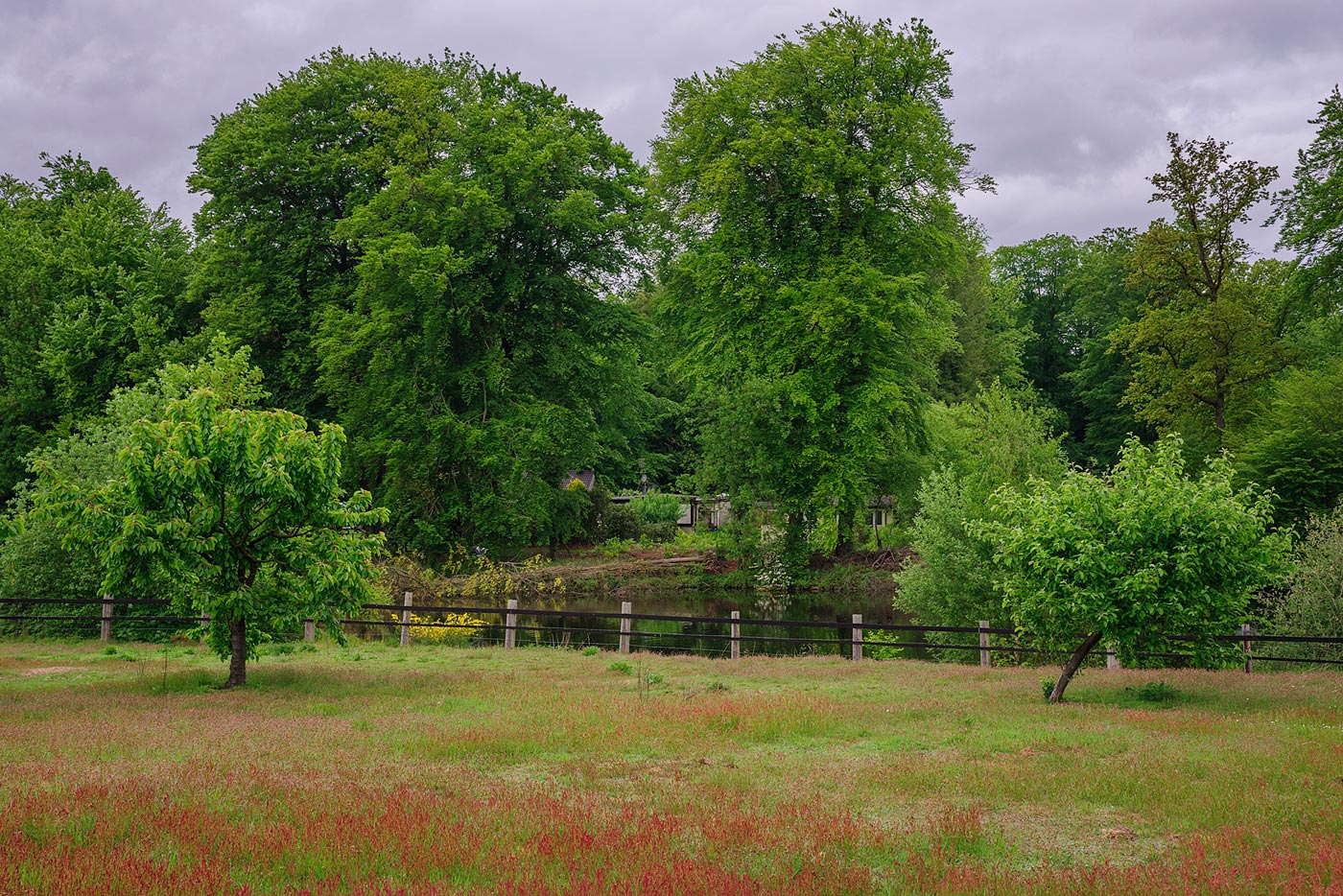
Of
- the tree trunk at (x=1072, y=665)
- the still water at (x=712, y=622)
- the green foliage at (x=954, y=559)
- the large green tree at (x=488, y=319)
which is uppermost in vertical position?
the large green tree at (x=488, y=319)

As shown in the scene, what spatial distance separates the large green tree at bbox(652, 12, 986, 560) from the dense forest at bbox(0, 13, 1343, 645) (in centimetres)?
13

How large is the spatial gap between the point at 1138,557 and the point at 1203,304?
76.9 feet

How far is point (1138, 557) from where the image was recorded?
14.8 meters

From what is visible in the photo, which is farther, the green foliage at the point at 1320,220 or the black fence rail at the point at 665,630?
the green foliage at the point at 1320,220

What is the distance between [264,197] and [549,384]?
1465 centimetres

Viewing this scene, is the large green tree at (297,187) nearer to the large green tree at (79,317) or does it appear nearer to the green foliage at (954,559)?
the large green tree at (79,317)

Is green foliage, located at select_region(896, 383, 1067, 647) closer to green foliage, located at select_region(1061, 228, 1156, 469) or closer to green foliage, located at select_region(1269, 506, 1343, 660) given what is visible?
green foliage, located at select_region(1269, 506, 1343, 660)

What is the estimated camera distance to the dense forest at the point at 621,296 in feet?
112

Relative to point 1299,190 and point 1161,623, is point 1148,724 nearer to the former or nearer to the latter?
point 1161,623

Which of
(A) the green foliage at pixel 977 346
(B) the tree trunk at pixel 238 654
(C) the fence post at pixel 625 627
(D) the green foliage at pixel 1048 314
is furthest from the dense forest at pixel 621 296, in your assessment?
(D) the green foliage at pixel 1048 314

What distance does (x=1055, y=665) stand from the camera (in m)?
22.1

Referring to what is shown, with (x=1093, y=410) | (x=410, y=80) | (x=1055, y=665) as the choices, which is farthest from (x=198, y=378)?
(x=1093, y=410)

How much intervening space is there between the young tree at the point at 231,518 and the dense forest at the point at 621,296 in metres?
15.4

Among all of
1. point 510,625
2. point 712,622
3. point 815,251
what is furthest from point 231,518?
point 815,251
